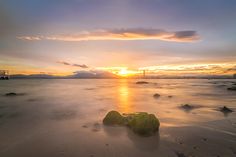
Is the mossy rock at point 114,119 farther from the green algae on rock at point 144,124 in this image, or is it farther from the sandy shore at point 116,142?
the green algae on rock at point 144,124

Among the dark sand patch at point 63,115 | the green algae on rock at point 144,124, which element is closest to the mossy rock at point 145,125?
the green algae on rock at point 144,124

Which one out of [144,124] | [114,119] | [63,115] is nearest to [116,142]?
[144,124]

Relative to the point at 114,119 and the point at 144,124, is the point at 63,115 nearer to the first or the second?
the point at 114,119

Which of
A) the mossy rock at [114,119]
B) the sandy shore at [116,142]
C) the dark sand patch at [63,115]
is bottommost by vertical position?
the dark sand patch at [63,115]

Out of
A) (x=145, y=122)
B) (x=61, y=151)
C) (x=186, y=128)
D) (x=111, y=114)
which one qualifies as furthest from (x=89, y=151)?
(x=186, y=128)

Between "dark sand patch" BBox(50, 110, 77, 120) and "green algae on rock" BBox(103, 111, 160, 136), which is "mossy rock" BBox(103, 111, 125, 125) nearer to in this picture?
"green algae on rock" BBox(103, 111, 160, 136)

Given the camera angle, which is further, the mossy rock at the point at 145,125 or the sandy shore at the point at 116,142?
the mossy rock at the point at 145,125

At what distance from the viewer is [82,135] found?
9484 millimetres

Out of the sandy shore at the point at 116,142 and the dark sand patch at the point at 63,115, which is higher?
the sandy shore at the point at 116,142

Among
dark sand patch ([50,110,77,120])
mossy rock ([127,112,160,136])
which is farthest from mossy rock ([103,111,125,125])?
dark sand patch ([50,110,77,120])

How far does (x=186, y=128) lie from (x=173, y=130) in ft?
2.90

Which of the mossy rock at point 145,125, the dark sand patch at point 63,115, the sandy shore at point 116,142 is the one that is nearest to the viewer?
the sandy shore at point 116,142

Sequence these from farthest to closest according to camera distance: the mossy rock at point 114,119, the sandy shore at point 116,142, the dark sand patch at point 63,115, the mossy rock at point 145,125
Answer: the dark sand patch at point 63,115, the mossy rock at point 114,119, the mossy rock at point 145,125, the sandy shore at point 116,142

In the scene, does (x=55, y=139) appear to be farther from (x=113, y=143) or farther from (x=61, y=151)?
(x=113, y=143)
